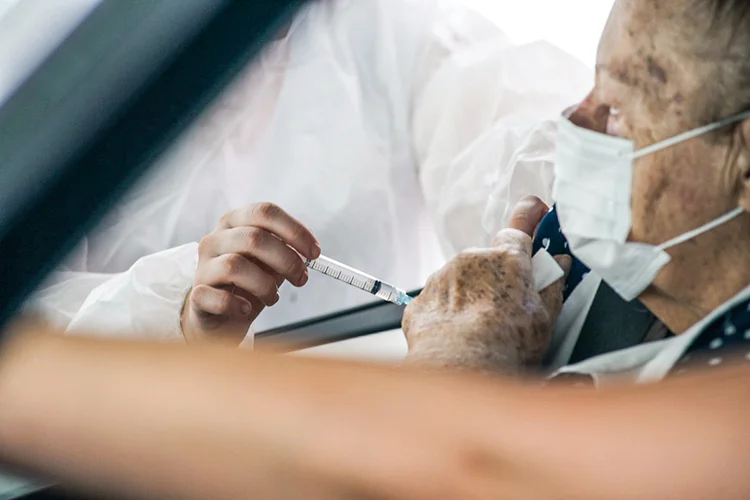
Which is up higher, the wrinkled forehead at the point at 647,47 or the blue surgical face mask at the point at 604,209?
the wrinkled forehead at the point at 647,47

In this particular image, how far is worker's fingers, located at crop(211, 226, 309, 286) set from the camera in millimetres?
845

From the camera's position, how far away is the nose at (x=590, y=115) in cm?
62

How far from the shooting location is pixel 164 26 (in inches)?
17.0

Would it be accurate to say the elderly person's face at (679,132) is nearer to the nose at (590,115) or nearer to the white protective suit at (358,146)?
the nose at (590,115)

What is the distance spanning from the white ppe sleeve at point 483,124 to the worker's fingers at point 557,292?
0.77ft

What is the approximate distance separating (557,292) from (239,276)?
14.2 inches

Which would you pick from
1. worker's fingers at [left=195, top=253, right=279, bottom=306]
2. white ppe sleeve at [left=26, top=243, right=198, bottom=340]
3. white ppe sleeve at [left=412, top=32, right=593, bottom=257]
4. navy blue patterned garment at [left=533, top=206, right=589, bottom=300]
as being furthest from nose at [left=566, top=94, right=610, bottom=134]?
white ppe sleeve at [left=26, top=243, right=198, bottom=340]

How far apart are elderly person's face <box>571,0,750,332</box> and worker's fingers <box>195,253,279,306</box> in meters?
0.41

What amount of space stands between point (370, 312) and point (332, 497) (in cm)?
73

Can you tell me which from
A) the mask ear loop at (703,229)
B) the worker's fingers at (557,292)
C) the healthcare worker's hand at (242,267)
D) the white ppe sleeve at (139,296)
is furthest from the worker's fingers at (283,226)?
the mask ear loop at (703,229)

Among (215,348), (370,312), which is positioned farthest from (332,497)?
(370,312)

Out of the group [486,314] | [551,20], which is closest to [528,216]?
[486,314]

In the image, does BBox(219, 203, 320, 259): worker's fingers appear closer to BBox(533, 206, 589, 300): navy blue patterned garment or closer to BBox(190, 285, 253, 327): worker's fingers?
BBox(190, 285, 253, 327): worker's fingers

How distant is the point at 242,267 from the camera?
2.80ft
